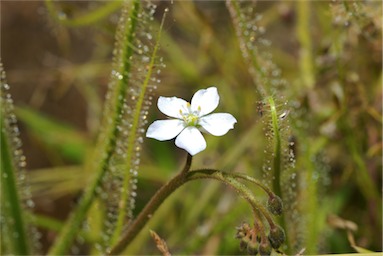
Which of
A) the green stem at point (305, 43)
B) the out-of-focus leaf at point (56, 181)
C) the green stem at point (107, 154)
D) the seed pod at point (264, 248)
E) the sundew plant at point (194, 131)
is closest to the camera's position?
the seed pod at point (264, 248)

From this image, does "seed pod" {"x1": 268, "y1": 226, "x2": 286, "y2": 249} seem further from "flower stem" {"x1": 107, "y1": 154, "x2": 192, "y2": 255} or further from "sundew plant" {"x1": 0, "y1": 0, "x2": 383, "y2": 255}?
"flower stem" {"x1": 107, "y1": 154, "x2": 192, "y2": 255}

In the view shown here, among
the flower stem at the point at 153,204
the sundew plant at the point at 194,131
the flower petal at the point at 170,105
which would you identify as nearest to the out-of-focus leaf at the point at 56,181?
the sundew plant at the point at 194,131

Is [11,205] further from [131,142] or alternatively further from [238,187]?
[238,187]

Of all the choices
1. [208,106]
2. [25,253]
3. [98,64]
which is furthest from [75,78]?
[208,106]

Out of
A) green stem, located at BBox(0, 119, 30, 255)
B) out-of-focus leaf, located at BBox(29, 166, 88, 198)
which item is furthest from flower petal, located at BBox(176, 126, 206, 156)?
out-of-focus leaf, located at BBox(29, 166, 88, 198)

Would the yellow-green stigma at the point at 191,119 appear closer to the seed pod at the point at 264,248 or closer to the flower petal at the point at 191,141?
the flower petal at the point at 191,141

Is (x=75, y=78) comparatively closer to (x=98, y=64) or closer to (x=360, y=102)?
(x=98, y=64)

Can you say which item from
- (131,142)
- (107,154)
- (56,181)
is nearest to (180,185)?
(131,142)
